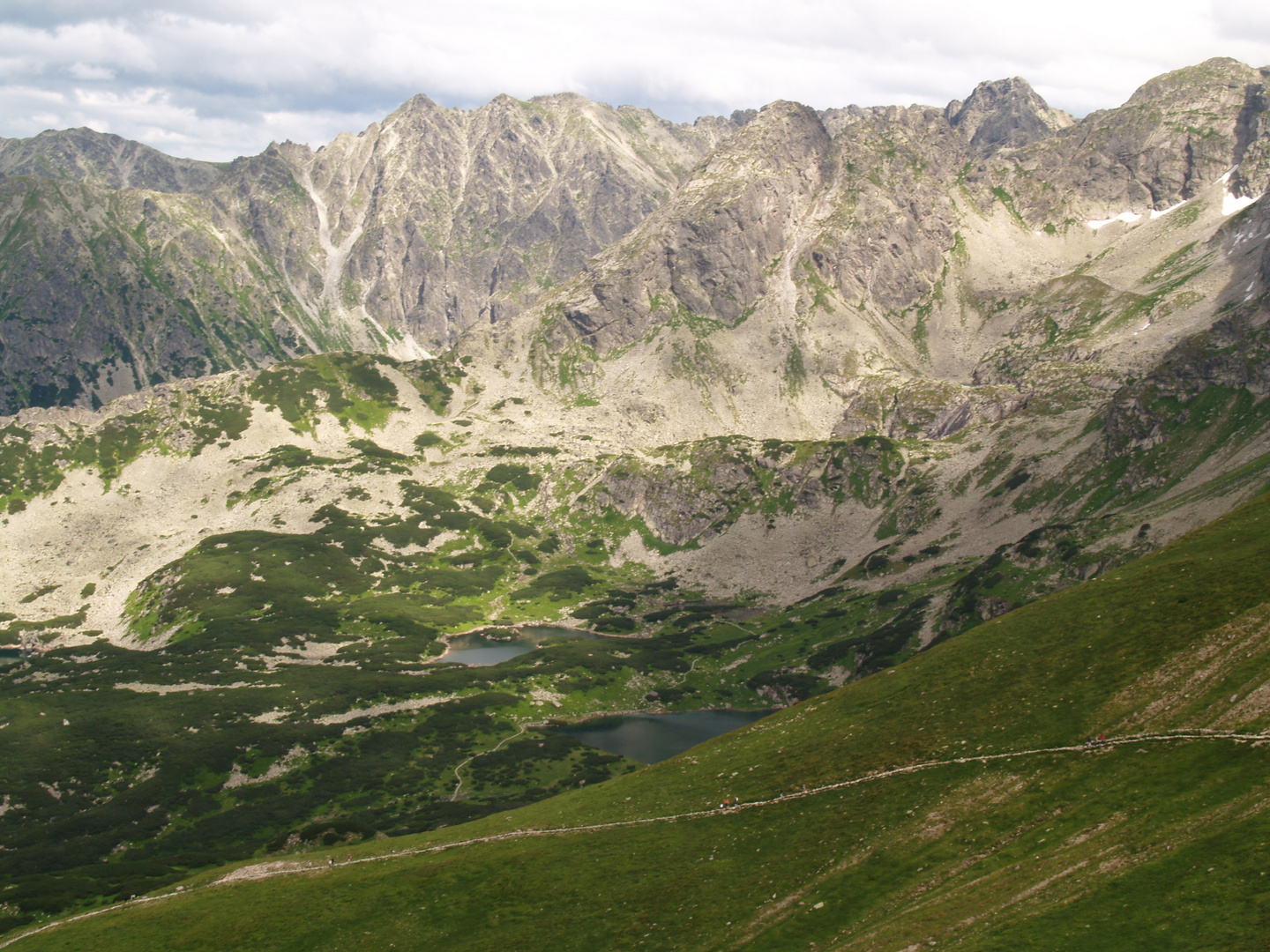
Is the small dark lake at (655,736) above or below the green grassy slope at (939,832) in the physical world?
below

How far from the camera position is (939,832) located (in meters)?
62.2

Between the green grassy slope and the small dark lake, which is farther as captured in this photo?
the small dark lake

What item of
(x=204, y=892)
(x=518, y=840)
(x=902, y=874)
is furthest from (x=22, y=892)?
(x=902, y=874)

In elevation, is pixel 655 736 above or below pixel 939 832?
below

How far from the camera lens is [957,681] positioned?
87.1 meters

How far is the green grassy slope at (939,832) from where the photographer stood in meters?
49.6

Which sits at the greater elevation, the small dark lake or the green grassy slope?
the green grassy slope

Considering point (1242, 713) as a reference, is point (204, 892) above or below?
below

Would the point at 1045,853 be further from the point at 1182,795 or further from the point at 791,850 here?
the point at 791,850

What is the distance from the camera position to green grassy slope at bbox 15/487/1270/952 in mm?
49562

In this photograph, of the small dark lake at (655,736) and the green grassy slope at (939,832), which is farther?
the small dark lake at (655,736)

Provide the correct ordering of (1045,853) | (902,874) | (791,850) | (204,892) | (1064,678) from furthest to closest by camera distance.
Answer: (204,892) < (1064,678) < (791,850) < (902,874) < (1045,853)

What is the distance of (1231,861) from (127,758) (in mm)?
180113

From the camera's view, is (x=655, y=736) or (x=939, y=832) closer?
(x=939, y=832)
